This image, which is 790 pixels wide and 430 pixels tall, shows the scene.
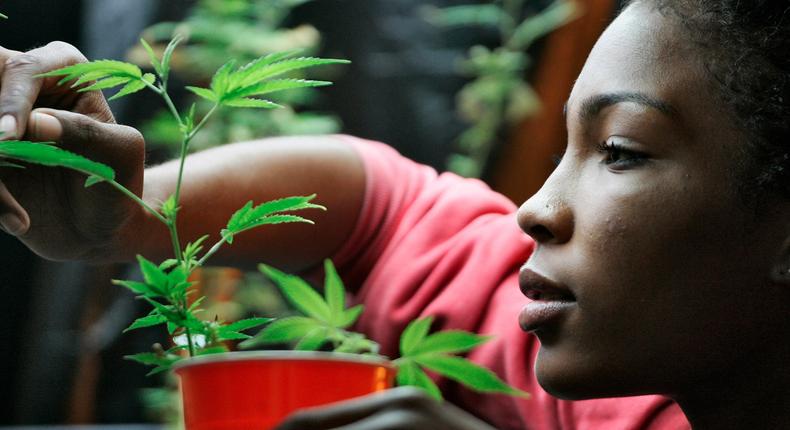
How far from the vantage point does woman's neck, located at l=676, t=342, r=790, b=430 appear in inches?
31.3

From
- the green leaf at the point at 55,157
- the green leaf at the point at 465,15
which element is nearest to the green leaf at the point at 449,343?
the green leaf at the point at 55,157

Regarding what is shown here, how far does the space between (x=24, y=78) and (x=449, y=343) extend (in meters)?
0.36

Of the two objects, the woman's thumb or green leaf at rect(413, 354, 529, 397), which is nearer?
green leaf at rect(413, 354, 529, 397)

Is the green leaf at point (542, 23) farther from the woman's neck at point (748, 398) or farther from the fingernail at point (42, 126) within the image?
the fingernail at point (42, 126)

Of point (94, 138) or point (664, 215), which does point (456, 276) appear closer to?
point (664, 215)

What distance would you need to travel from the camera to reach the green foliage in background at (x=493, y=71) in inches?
84.5

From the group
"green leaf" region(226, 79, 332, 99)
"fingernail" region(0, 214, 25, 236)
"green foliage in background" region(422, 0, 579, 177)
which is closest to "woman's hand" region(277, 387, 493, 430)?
"green leaf" region(226, 79, 332, 99)

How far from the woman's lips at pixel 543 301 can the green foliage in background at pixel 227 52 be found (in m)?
1.00

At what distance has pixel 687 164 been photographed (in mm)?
→ 766

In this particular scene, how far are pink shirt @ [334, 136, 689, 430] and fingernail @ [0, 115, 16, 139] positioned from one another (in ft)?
1.87

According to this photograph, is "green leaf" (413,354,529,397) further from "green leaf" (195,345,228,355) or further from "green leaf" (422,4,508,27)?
"green leaf" (422,4,508,27)

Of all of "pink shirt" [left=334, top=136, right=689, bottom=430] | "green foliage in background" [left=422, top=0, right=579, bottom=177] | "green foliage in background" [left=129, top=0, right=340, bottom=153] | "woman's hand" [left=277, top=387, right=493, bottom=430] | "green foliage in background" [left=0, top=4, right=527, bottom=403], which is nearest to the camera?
"woman's hand" [left=277, top=387, right=493, bottom=430]

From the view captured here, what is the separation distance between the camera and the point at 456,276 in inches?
47.8

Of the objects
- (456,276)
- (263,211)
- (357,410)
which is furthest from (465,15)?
(357,410)
